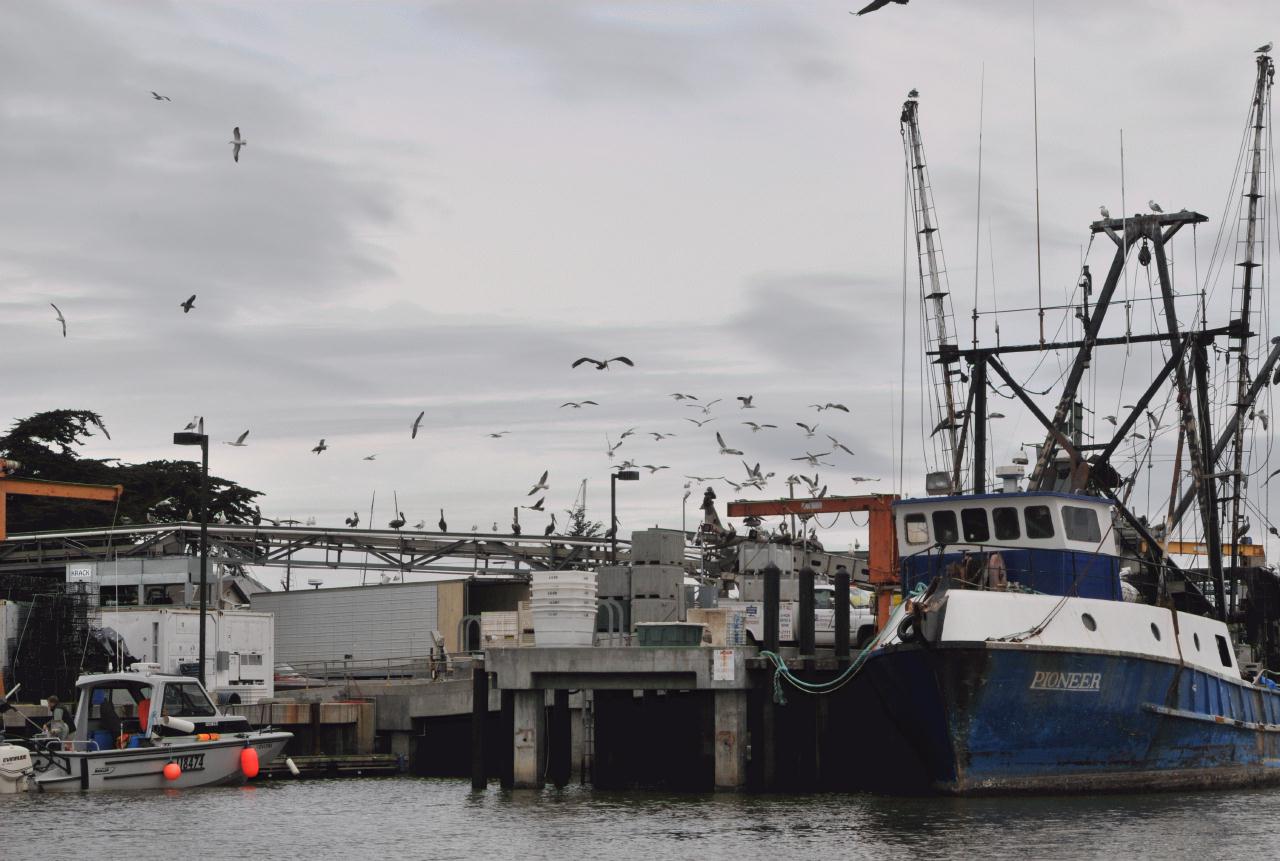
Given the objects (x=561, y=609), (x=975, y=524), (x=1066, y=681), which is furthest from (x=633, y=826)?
(x=975, y=524)

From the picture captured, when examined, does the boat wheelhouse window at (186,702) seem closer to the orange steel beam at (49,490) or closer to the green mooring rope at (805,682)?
the green mooring rope at (805,682)

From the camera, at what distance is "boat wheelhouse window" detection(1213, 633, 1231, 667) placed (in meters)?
42.6

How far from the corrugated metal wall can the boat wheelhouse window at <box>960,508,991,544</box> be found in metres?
30.5

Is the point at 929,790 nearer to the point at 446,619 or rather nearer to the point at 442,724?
the point at 442,724

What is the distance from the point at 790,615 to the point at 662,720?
18.0 feet

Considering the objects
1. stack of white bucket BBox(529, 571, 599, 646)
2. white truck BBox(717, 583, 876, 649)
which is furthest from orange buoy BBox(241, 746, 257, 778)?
white truck BBox(717, 583, 876, 649)

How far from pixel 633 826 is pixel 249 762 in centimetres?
1444

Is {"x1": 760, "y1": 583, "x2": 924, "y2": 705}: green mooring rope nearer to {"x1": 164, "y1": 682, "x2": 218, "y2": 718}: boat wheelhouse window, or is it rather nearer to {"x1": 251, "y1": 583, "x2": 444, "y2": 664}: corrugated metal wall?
{"x1": 164, "y1": 682, "x2": 218, "y2": 718}: boat wheelhouse window

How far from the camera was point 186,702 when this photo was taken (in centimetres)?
4406

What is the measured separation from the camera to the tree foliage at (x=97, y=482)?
3954 inches

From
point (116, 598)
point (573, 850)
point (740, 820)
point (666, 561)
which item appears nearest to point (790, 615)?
point (666, 561)

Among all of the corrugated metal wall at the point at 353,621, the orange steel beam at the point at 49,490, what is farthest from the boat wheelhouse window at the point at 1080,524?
the orange steel beam at the point at 49,490

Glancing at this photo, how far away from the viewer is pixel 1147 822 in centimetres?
3281

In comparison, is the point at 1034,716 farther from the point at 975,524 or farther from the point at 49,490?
the point at 49,490
